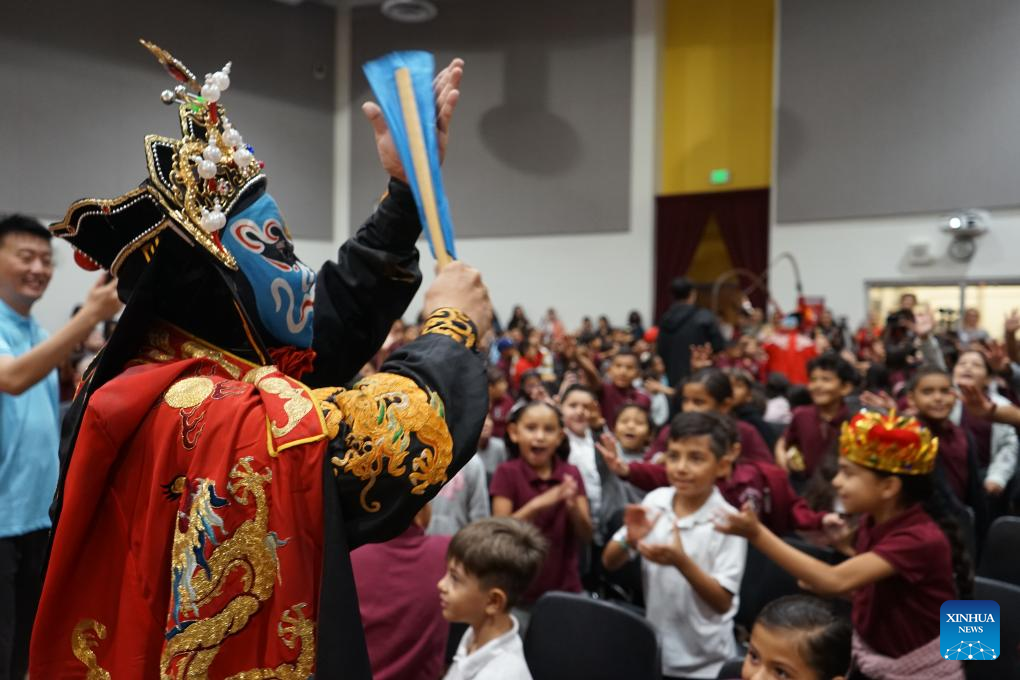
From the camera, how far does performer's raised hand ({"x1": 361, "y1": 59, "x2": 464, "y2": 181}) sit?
→ 4.33 feet

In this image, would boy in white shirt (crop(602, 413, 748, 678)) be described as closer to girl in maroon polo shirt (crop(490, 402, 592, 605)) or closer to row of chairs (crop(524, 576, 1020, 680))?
row of chairs (crop(524, 576, 1020, 680))

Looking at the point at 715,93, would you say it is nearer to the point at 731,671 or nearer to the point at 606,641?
the point at 606,641

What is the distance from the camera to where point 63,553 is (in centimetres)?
103

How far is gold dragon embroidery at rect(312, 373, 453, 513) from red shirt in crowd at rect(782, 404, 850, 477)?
133 inches

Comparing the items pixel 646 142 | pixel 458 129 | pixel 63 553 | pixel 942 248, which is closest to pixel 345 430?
pixel 63 553

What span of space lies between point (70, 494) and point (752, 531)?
60.2 inches

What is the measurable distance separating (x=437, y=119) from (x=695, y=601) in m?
1.76

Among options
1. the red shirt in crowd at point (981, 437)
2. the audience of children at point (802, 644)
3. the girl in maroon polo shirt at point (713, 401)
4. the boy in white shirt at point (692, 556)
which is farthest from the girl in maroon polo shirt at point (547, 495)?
the red shirt in crowd at point (981, 437)

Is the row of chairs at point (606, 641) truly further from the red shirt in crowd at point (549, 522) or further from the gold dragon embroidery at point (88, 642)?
the gold dragon embroidery at point (88, 642)

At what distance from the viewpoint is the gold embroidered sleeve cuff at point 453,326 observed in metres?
1.09

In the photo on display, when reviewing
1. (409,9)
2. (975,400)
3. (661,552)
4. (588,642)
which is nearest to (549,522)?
(588,642)

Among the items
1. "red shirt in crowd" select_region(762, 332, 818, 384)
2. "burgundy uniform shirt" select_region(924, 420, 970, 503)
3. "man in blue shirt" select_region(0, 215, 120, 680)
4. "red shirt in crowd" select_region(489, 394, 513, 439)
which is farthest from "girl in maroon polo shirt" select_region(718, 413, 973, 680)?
"red shirt in crowd" select_region(762, 332, 818, 384)

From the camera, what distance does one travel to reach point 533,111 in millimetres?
13062

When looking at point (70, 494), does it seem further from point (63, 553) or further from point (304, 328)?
point (304, 328)
